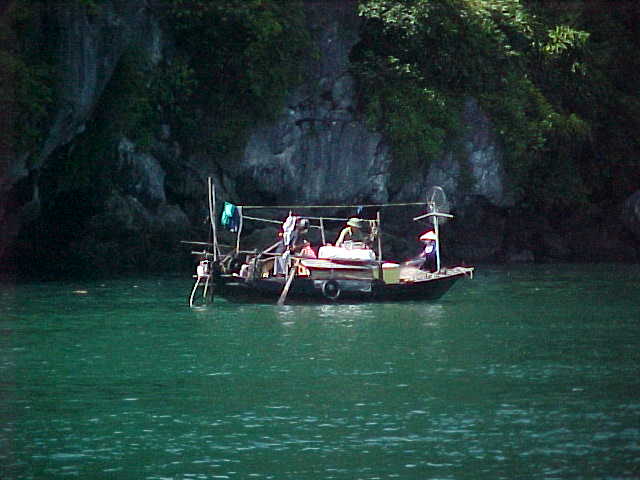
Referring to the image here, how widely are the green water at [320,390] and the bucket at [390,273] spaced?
602 mm

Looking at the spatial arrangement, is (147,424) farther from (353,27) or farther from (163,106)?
(353,27)

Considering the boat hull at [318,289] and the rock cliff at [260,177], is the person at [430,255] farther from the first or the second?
the rock cliff at [260,177]

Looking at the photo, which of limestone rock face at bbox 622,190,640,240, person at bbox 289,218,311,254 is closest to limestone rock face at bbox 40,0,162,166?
person at bbox 289,218,311,254

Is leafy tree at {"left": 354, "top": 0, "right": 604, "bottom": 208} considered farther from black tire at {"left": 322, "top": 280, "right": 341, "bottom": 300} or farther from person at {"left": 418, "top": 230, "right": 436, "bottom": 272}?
black tire at {"left": 322, "top": 280, "right": 341, "bottom": 300}

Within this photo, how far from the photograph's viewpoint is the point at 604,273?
1283 inches

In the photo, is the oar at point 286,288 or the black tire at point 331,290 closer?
the oar at point 286,288

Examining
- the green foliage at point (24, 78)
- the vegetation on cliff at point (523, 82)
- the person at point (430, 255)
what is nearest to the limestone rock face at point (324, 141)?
the vegetation on cliff at point (523, 82)

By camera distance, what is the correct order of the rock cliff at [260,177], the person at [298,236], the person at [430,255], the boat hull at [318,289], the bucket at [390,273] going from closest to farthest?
the boat hull at [318,289]
the bucket at [390,273]
the person at [298,236]
the person at [430,255]
the rock cliff at [260,177]

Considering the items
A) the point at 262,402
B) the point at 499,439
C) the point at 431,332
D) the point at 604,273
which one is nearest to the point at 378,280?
the point at 431,332

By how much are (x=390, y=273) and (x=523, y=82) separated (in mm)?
12884

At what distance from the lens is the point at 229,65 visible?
33906 millimetres

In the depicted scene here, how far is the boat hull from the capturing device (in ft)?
85.1

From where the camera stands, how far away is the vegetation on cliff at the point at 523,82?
118 ft

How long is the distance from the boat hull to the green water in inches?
13.0
